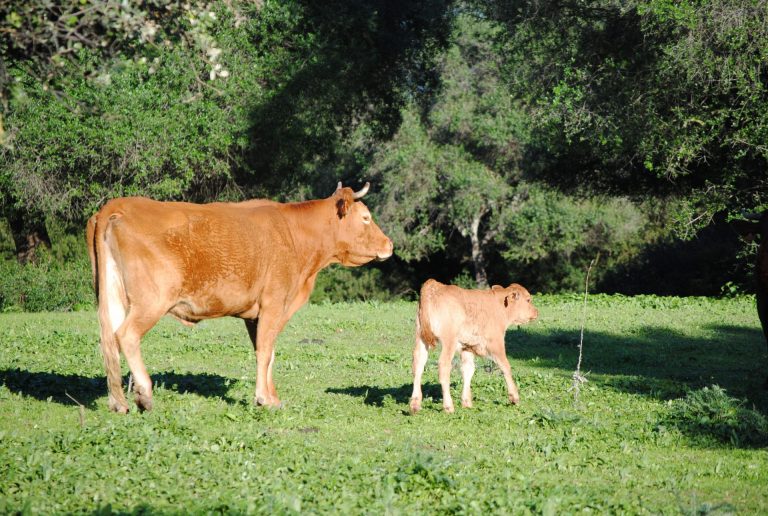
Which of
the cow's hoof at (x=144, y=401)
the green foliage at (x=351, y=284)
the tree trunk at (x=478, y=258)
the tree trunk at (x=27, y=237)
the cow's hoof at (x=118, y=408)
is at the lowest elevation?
the green foliage at (x=351, y=284)

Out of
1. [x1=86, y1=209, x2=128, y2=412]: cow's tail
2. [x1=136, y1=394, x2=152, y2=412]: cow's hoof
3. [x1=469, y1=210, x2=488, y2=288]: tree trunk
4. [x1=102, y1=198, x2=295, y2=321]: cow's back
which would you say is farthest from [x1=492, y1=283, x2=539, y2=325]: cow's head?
[x1=469, y1=210, x2=488, y2=288]: tree trunk

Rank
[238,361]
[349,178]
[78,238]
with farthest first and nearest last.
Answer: [349,178], [78,238], [238,361]

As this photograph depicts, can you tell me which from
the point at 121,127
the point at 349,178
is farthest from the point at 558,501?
the point at 349,178

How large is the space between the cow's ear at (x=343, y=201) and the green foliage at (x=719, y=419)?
4774 millimetres

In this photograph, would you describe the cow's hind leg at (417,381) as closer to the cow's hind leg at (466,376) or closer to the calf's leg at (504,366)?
the cow's hind leg at (466,376)

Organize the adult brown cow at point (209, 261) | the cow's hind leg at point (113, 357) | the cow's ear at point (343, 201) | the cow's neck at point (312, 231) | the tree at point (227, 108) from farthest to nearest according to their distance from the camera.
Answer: the tree at point (227, 108) < the cow's ear at point (343, 201) < the cow's neck at point (312, 231) < the adult brown cow at point (209, 261) < the cow's hind leg at point (113, 357)

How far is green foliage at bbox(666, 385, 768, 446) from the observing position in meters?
10.2

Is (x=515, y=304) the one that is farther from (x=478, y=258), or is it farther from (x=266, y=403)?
(x=478, y=258)

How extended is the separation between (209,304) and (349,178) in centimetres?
3216

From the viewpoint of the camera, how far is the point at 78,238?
34.4 metres

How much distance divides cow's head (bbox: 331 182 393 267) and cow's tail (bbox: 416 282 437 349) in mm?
1554

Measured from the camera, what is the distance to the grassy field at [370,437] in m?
7.25

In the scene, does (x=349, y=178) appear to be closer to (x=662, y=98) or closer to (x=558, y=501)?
(x=662, y=98)

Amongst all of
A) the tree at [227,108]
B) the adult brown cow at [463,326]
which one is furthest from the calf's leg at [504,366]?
the tree at [227,108]
